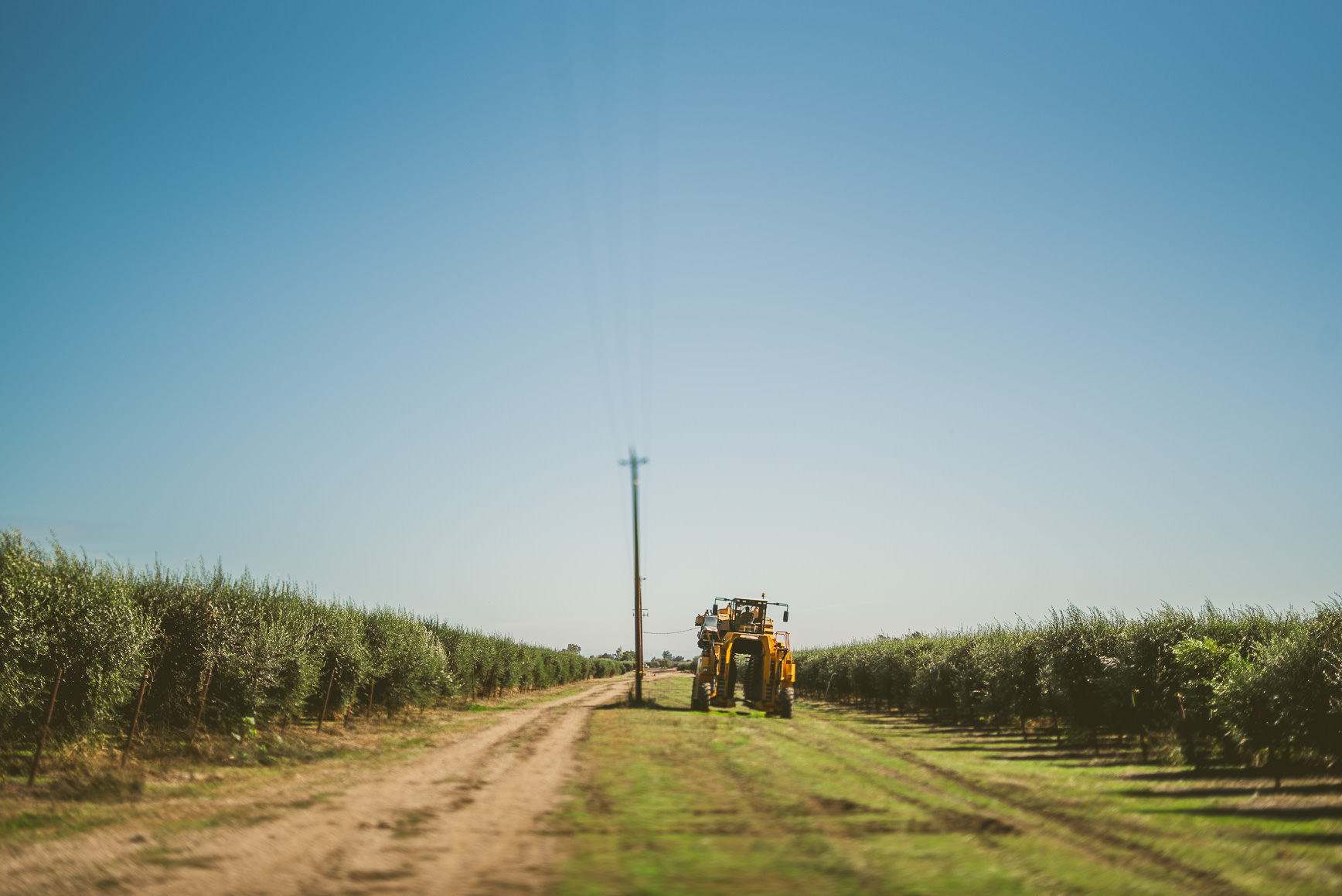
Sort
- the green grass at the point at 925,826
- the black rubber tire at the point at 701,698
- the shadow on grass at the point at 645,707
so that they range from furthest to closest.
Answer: the shadow on grass at the point at 645,707 → the black rubber tire at the point at 701,698 → the green grass at the point at 925,826

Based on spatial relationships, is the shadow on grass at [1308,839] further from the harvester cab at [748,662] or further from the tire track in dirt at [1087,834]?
the harvester cab at [748,662]

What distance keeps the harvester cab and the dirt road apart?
16.4 meters

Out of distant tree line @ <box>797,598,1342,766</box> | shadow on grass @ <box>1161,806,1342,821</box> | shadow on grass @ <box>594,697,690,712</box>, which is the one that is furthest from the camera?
shadow on grass @ <box>594,697,690,712</box>

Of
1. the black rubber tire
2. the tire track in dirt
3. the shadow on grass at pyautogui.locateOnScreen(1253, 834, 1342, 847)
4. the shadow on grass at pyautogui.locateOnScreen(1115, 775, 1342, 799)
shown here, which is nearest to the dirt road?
the tire track in dirt

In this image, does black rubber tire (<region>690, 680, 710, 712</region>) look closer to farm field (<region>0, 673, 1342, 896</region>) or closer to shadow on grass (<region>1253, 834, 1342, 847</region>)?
farm field (<region>0, 673, 1342, 896</region>)

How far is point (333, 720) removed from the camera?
97.7ft

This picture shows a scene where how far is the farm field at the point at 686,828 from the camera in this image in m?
7.77

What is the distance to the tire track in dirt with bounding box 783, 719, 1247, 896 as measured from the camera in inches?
315

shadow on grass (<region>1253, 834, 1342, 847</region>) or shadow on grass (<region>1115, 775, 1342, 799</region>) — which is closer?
shadow on grass (<region>1253, 834, 1342, 847</region>)

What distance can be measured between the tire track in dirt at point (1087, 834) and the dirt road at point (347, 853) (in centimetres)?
653

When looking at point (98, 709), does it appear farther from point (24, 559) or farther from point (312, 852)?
point (312, 852)

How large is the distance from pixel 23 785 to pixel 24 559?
5934 millimetres

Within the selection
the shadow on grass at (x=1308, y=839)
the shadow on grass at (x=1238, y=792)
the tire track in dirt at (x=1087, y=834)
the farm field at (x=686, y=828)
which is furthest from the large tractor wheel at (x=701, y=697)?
the shadow on grass at (x=1308, y=839)

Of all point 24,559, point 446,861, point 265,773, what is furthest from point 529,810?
point 24,559
